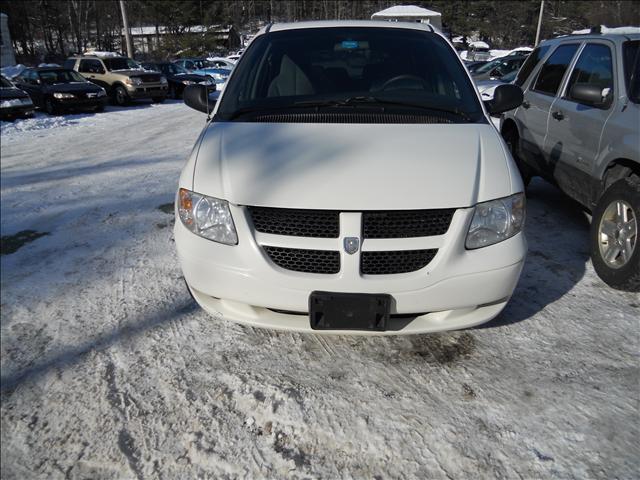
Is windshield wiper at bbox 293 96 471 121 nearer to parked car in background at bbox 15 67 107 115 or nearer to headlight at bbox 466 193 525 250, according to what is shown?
headlight at bbox 466 193 525 250

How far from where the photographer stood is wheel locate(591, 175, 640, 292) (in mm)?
3105

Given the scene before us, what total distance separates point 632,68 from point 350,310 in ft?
9.81

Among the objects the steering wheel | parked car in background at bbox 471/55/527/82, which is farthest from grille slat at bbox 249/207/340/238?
parked car in background at bbox 471/55/527/82

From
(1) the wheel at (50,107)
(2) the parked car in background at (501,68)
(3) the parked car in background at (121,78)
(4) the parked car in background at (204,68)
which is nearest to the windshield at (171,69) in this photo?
(4) the parked car in background at (204,68)

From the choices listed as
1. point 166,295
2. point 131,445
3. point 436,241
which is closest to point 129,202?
point 166,295

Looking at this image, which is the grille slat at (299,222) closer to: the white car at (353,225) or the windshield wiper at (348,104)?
the white car at (353,225)

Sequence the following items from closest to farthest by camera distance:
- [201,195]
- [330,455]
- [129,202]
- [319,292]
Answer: [330,455], [319,292], [201,195], [129,202]

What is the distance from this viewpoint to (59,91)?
43.2ft

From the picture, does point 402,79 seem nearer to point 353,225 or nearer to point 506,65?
point 353,225

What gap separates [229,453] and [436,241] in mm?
1307

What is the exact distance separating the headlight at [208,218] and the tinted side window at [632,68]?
300 centimetres

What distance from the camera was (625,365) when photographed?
2.50 meters

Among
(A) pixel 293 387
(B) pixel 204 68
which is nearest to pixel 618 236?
(A) pixel 293 387

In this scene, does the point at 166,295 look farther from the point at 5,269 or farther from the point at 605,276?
the point at 605,276
